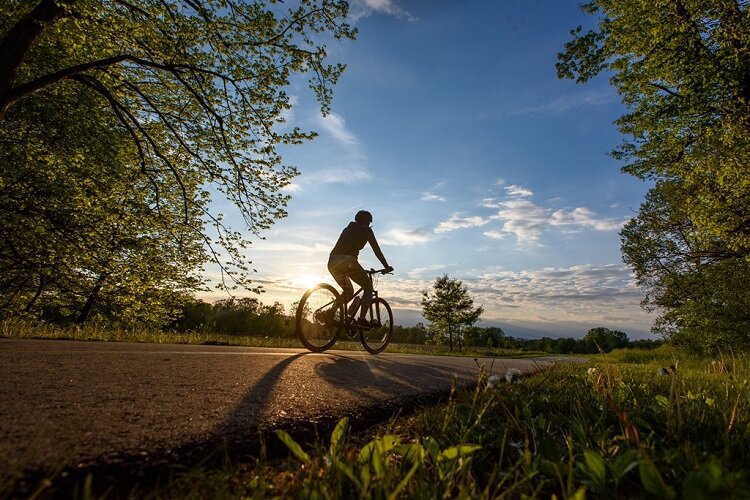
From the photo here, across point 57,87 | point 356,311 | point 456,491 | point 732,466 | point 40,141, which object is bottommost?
point 456,491

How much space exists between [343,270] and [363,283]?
1.76 feet

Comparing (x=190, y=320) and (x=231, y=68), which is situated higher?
(x=231, y=68)

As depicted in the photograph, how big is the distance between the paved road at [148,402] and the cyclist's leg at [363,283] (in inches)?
148

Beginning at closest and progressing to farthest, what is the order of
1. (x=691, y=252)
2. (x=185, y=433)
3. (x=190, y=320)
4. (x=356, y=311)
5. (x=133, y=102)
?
(x=185, y=433) < (x=356, y=311) < (x=133, y=102) < (x=691, y=252) < (x=190, y=320)

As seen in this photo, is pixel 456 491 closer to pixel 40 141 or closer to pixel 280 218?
pixel 280 218

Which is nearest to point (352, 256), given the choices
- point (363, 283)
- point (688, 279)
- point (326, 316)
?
point (363, 283)

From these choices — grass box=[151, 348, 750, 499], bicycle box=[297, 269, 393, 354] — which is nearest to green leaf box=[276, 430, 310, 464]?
grass box=[151, 348, 750, 499]

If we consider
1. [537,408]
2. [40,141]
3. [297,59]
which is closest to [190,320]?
[40,141]

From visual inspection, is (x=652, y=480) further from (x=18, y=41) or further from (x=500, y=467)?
(x=18, y=41)

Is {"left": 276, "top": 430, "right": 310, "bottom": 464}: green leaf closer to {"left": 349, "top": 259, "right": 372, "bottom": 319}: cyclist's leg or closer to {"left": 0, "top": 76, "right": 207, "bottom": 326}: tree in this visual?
{"left": 349, "top": 259, "right": 372, "bottom": 319}: cyclist's leg

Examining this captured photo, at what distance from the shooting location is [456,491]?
1362mm

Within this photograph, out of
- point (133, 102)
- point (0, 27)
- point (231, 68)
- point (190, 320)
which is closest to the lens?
point (231, 68)

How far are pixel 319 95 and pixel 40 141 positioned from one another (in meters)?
8.09

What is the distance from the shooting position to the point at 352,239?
23.9 ft
